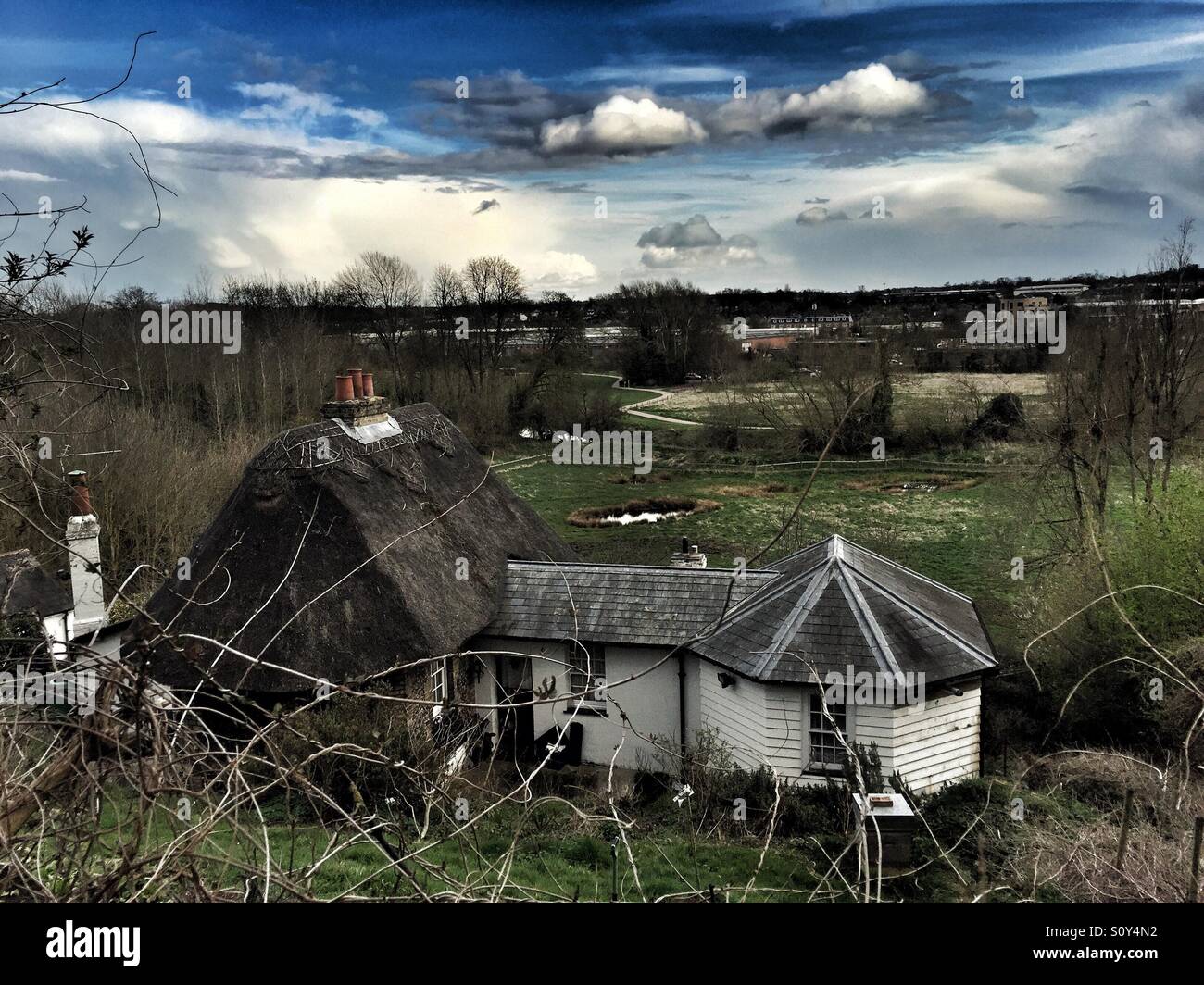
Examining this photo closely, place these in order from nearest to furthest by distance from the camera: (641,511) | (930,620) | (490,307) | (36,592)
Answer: (930,620)
(36,592)
(641,511)
(490,307)

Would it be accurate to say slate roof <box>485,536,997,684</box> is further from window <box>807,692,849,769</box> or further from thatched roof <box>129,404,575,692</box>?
thatched roof <box>129,404,575,692</box>

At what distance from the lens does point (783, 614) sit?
42.5 ft

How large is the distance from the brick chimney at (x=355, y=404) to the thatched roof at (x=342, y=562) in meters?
0.32

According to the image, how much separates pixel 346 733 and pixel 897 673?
21.6 feet

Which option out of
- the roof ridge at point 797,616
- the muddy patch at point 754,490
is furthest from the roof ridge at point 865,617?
the muddy patch at point 754,490

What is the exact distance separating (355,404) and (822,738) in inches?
368

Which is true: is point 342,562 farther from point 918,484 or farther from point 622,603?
point 918,484

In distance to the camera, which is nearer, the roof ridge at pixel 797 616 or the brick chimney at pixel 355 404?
the roof ridge at pixel 797 616

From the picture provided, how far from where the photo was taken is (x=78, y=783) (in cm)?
362

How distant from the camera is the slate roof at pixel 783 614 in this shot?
481 inches

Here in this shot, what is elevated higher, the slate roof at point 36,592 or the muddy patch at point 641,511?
the slate roof at point 36,592

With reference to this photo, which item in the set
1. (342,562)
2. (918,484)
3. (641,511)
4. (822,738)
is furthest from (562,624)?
(918,484)

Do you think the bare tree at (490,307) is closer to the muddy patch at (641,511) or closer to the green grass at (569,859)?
the muddy patch at (641,511)
